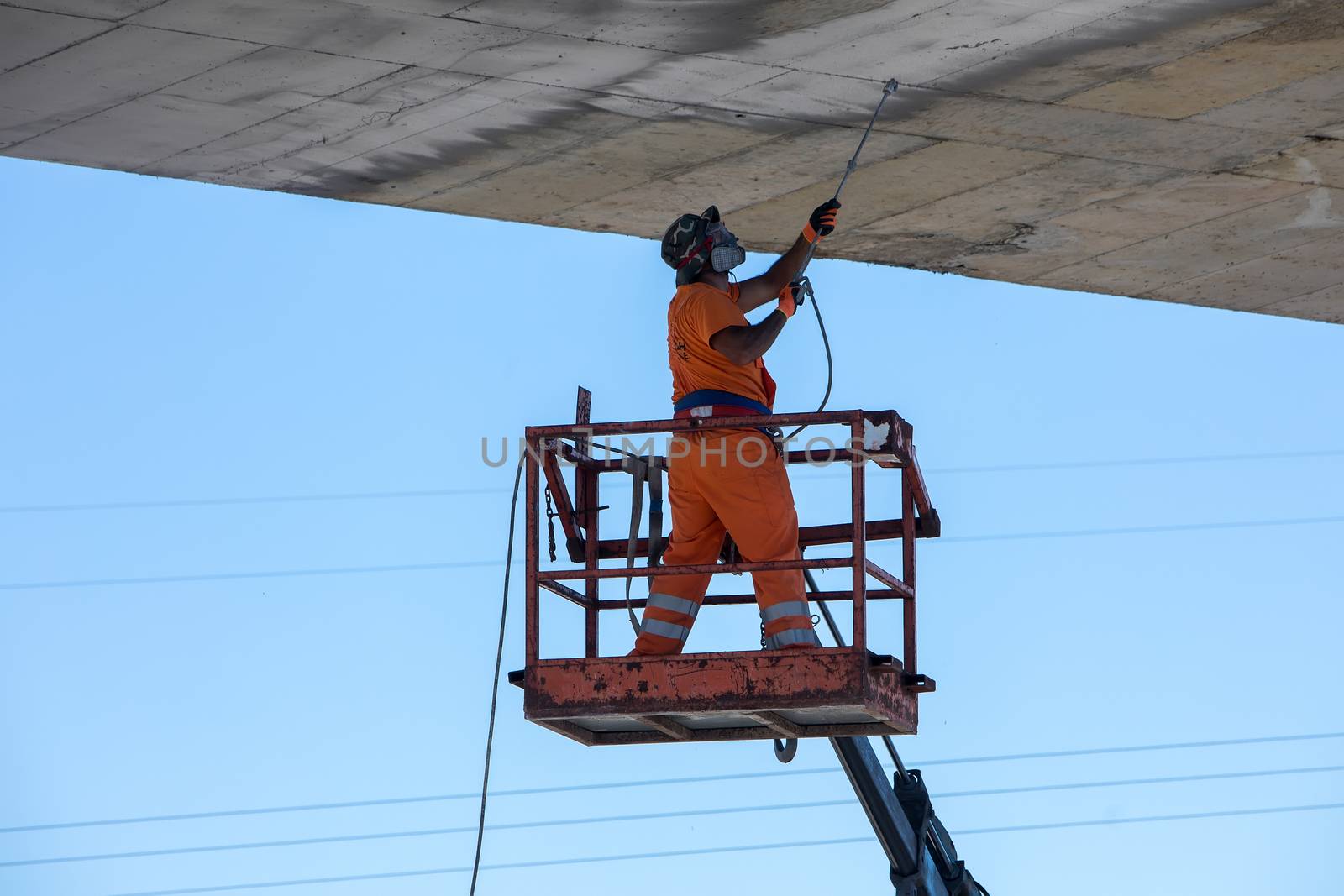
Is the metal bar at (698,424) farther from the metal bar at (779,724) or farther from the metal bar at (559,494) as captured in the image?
the metal bar at (779,724)

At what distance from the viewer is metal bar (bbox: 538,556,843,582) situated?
8188mm

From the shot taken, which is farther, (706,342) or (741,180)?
(741,180)

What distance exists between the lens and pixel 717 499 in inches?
337

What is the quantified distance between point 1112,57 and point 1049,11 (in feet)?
2.14

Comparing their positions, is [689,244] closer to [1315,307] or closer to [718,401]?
[718,401]

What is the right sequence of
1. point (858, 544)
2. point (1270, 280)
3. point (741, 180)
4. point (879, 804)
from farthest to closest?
point (1270, 280) → point (879, 804) → point (741, 180) → point (858, 544)

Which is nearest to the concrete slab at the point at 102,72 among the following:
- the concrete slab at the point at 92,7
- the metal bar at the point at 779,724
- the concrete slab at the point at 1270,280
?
the concrete slab at the point at 92,7

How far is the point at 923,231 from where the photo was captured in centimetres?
1201

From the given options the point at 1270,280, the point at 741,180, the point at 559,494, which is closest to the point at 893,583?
the point at 559,494

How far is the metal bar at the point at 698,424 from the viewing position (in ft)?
27.3

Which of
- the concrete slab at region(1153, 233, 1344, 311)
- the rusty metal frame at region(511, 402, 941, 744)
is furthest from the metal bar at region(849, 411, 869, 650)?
the concrete slab at region(1153, 233, 1344, 311)

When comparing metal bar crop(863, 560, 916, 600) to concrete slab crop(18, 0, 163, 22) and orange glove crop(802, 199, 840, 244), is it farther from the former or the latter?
concrete slab crop(18, 0, 163, 22)

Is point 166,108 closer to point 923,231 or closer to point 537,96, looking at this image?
point 537,96

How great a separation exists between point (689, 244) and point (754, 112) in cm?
155
